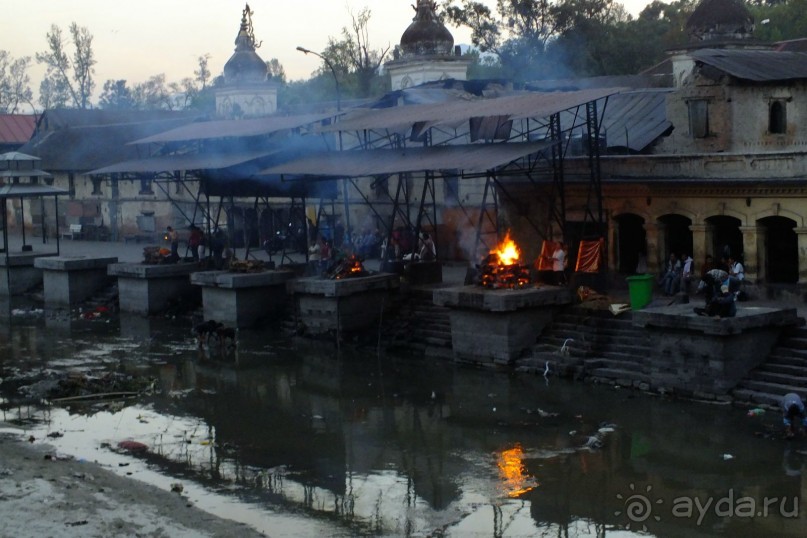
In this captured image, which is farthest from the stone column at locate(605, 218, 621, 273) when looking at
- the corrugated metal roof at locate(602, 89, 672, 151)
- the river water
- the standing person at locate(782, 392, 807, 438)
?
the standing person at locate(782, 392, 807, 438)

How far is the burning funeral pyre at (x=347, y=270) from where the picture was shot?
1089 inches

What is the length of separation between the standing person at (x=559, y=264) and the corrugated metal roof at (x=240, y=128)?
9431 millimetres

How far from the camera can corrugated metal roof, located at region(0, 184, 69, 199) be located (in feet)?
129

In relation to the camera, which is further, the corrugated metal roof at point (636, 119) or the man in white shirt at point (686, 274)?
the corrugated metal roof at point (636, 119)

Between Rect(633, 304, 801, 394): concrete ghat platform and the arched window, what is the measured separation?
7.91m

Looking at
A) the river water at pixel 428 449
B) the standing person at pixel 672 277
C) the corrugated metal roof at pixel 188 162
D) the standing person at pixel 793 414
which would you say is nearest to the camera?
the river water at pixel 428 449

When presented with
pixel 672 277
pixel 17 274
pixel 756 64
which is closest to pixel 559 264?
pixel 672 277

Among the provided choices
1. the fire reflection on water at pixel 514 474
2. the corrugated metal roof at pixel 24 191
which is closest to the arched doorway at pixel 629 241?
the fire reflection on water at pixel 514 474

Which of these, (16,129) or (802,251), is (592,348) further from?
(16,129)

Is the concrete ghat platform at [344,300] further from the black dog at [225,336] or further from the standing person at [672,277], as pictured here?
the standing person at [672,277]

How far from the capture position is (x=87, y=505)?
563 inches

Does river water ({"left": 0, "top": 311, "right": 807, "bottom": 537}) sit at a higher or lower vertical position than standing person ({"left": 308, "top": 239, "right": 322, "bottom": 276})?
lower

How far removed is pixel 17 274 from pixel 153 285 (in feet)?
28.3

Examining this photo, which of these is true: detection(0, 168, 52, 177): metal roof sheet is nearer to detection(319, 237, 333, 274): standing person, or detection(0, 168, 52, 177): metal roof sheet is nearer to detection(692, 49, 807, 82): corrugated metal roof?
detection(319, 237, 333, 274): standing person
